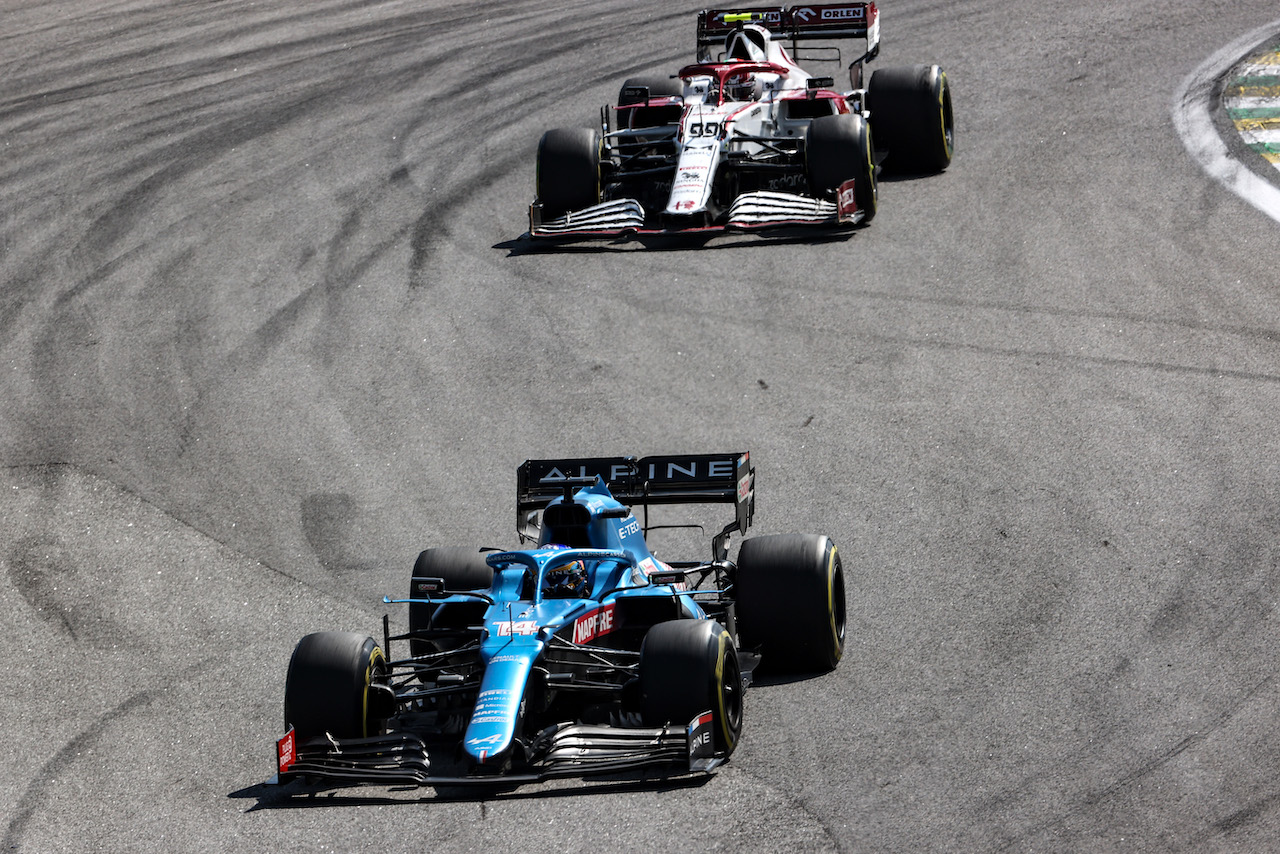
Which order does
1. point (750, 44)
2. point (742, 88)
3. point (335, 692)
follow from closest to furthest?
1. point (335, 692)
2. point (742, 88)
3. point (750, 44)

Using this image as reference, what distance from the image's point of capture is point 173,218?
19391 millimetres

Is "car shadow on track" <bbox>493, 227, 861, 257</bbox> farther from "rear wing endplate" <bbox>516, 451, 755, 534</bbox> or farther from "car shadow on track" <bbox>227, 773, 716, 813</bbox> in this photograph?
"car shadow on track" <bbox>227, 773, 716, 813</bbox>

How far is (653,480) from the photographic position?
10969 mm

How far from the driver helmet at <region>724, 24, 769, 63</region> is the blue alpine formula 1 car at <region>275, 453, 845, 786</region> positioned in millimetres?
9432

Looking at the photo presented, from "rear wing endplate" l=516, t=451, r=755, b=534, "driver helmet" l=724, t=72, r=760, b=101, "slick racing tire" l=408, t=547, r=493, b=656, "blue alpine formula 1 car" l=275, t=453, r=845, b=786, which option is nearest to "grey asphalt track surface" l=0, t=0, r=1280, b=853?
"blue alpine formula 1 car" l=275, t=453, r=845, b=786

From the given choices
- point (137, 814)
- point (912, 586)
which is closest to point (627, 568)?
point (912, 586)

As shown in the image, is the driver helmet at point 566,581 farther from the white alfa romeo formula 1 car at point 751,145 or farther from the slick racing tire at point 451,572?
the white alfa romeo formula 1 car at point 751,145

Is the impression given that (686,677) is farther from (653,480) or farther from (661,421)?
(661,421)

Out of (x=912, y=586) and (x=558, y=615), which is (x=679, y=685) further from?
(x=912, y=586)

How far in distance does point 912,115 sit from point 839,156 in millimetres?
2179

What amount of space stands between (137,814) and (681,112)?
453 inches

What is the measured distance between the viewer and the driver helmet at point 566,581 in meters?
9.62

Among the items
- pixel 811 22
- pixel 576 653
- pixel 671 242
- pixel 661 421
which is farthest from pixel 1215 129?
pixel 576 653

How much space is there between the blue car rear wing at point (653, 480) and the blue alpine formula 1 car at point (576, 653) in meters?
0.02
